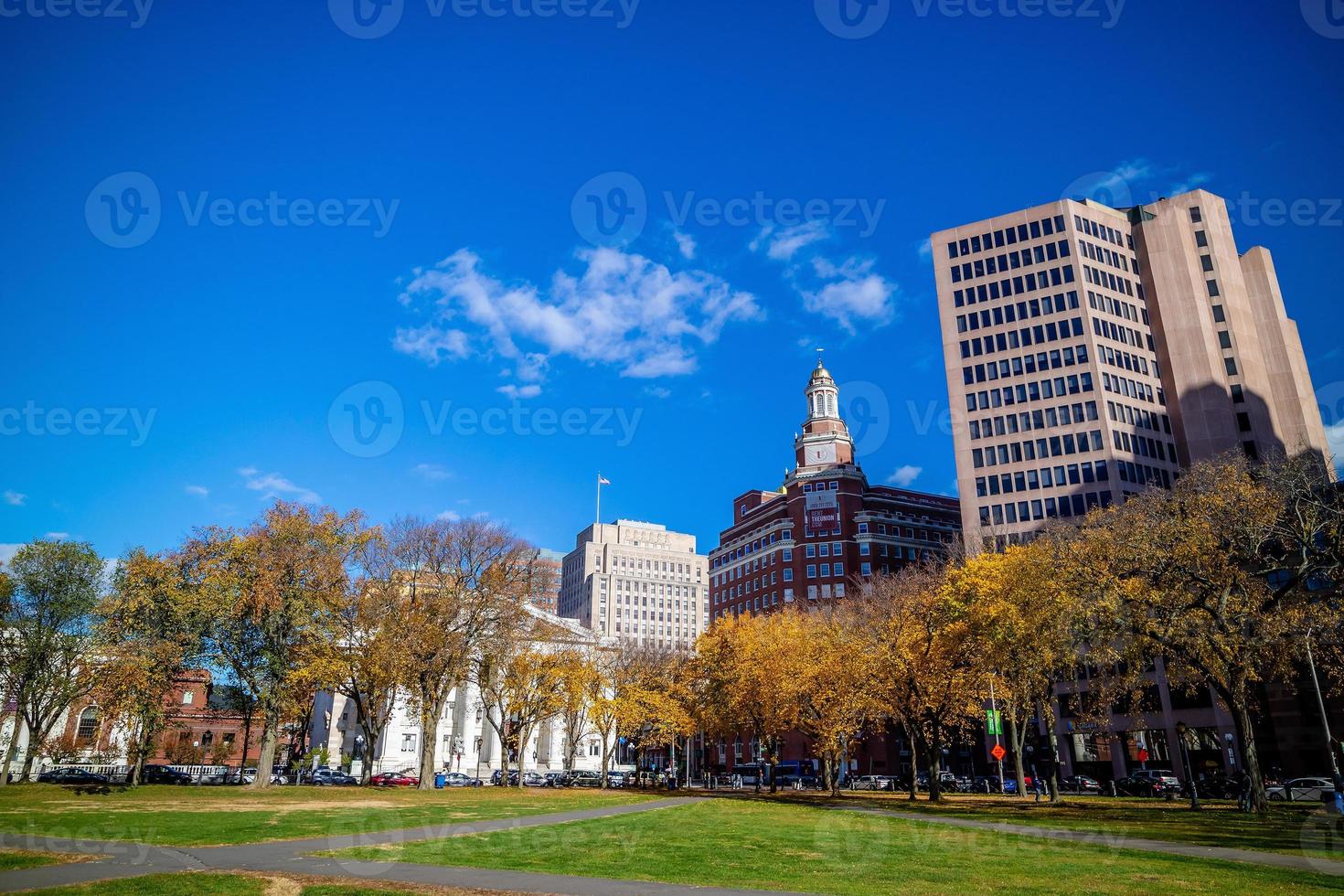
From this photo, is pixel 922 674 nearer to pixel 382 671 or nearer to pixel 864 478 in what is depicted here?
pixel 382 671

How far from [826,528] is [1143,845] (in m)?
109

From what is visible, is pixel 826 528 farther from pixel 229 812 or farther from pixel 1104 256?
pixel 229 812

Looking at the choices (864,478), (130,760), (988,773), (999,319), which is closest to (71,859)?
(130,760)

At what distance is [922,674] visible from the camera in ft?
163

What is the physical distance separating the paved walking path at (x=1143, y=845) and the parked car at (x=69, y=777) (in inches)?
2084

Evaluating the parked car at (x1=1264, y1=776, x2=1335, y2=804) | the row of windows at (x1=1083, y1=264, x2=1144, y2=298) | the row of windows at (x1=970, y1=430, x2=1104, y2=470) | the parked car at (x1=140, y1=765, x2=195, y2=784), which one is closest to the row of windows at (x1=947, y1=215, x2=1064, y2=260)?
the row of windows at (x1=1083, y1=264, x2=1144, y2=298)

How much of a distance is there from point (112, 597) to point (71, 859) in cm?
3898

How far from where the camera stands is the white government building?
304 ft

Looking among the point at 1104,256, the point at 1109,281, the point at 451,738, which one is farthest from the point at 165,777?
the point at 1104,256

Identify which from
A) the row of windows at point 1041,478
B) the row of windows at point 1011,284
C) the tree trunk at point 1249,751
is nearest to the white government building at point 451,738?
the row of windows at point 1041,478

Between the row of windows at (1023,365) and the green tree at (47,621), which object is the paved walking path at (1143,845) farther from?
the row of windows at (1023,365)

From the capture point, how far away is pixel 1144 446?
100 metres

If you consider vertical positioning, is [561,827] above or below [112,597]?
below

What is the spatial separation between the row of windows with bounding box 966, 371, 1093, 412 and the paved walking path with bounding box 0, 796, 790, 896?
97005mm
